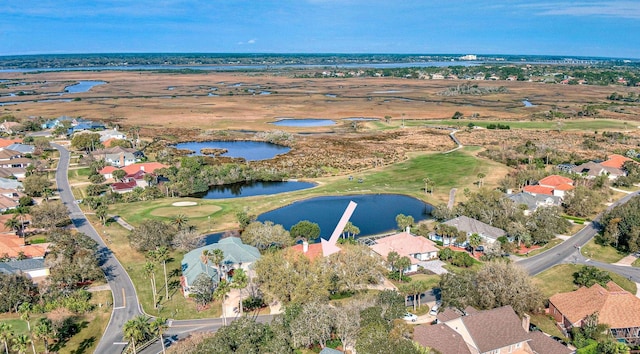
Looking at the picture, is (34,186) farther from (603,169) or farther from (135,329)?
(603,169)

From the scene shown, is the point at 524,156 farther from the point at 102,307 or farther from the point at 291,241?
the point at 102,307

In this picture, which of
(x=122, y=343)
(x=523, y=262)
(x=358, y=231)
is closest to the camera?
(x=122, y=343)

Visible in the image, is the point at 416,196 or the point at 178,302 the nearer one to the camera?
the point at 178,302

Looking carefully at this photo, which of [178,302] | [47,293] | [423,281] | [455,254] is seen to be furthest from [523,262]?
[47,293]

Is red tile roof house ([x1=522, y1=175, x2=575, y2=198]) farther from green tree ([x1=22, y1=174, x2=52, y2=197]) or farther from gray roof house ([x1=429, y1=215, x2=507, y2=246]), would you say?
green tree ([x1=22, y1=174, x2=52, y2=197])

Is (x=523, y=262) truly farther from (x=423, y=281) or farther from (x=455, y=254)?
(x=423, y=281)

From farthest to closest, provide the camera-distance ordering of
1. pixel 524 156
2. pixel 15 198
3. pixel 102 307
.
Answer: pixel 524 156, pixel 15 198, pixel 102 307

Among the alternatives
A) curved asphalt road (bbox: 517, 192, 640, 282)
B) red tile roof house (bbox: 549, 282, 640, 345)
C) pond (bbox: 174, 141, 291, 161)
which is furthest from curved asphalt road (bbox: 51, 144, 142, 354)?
pond (bbox: 174, 141, 291, 161)
